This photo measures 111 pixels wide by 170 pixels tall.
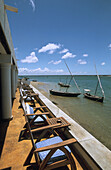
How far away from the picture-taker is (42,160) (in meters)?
1.62

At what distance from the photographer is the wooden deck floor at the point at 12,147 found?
6.70 feet

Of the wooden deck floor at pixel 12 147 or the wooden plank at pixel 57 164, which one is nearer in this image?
the wooden plank at pixel 57 164

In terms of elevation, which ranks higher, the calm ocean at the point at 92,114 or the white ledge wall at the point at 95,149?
the white ledge wall at the point at 95,149

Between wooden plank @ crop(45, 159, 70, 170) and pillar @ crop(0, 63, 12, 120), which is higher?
pillar @ crop(0, 63, 12, 120)

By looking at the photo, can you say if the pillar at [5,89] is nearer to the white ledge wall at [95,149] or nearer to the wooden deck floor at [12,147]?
the wooden deck floor at [12,147]

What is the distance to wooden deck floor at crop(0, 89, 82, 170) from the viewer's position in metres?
2.04

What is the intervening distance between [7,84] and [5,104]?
770 mm

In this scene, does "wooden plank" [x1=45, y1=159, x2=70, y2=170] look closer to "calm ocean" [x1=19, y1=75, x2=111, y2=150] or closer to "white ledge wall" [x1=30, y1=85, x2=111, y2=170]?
"white ledge wall" [x1=30, y1=85, x2=111, y2=170]

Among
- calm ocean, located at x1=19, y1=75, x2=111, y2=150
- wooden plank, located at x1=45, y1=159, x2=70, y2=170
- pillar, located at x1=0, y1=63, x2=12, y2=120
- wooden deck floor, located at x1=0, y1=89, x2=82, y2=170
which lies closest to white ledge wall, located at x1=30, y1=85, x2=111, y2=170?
wooden deck floor, located at x1=0, y1=89, x2=82, y2=170

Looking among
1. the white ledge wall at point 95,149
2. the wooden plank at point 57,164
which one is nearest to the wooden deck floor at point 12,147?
the white ledge wall at point 95,149

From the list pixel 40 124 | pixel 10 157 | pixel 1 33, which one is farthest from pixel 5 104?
pixel 1 33

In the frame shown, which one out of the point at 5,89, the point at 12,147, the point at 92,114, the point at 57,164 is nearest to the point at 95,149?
the point at 57,164

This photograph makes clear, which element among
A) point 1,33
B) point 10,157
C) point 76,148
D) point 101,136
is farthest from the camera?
point 101,136

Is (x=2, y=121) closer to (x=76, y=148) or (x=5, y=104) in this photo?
(x=5, y=104)
